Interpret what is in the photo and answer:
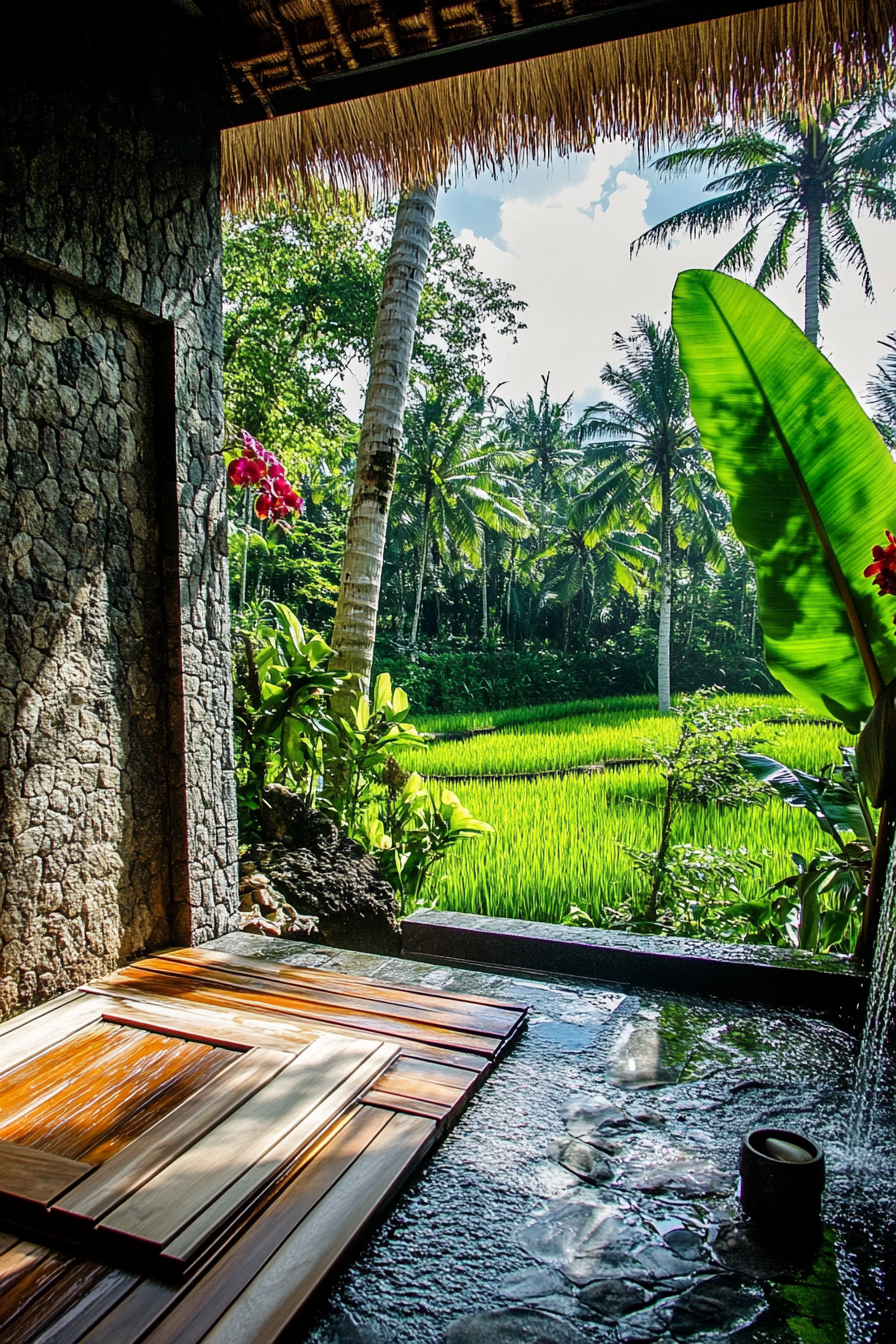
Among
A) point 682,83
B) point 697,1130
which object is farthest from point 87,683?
point 682,83

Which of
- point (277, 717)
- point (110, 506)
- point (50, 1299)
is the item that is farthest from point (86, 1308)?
point (277, 717)

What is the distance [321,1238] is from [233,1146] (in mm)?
222

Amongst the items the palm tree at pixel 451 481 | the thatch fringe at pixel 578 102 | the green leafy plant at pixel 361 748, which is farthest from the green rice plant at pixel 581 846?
the palm tree at pixel 451 481

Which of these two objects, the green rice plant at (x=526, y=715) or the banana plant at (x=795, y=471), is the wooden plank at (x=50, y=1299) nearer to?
the banana plant at (x=795, y=471)

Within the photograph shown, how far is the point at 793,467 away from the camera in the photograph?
77.9 inches

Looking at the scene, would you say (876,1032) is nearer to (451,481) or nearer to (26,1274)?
(26,1274)

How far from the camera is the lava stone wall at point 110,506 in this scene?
5.29 feet

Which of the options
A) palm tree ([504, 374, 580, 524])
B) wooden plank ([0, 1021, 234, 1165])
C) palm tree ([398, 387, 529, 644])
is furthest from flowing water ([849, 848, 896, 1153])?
palm tree ([504, 374, 580, 524])

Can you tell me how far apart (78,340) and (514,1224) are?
1.91 meters

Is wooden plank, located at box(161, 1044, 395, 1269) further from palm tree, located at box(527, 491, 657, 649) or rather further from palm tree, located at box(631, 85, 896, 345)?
palm tree, located at box(527, 491, 657, 649)

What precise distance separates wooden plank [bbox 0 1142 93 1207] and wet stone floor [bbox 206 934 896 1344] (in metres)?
0.40

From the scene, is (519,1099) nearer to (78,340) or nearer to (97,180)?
(78,340)

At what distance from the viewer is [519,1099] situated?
4.64 feet

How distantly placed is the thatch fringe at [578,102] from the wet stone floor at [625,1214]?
2260 mm
